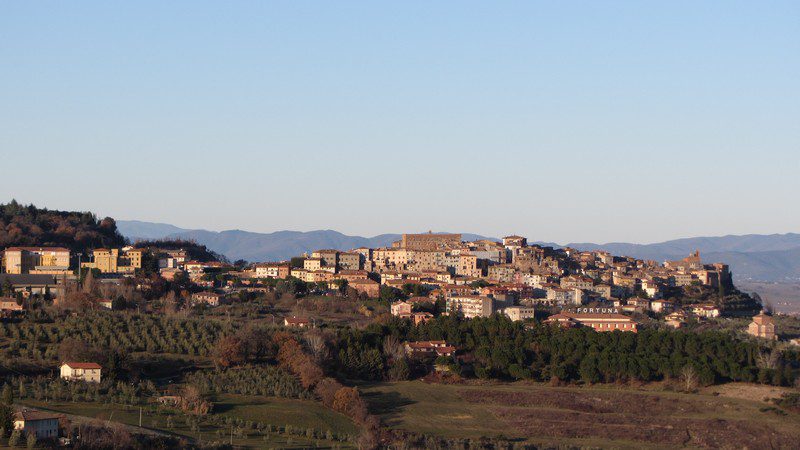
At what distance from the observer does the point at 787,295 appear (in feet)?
575

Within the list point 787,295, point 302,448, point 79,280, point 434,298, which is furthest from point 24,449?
point 787,295

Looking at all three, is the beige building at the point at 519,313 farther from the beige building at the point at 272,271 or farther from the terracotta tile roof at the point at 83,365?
the terracotta tile roof at the point at 83,365

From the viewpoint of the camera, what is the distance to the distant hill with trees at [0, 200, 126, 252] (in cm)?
9131

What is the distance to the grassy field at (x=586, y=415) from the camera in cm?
4659

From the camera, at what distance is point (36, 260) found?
273ft

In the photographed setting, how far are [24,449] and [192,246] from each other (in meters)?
78.3

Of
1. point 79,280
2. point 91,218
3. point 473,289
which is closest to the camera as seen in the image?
point 79,280

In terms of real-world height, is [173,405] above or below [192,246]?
below

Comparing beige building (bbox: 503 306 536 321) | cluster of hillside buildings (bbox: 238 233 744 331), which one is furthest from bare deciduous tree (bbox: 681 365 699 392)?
beige building (bbox: 503 306 536 321)

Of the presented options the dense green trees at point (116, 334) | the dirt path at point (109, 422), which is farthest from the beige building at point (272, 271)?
the dirt path at point (109, 422)

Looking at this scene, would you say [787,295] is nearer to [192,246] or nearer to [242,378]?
[192,246]

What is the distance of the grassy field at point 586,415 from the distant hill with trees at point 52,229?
47.4 m

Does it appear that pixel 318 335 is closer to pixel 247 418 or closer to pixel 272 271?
pixel 247 418

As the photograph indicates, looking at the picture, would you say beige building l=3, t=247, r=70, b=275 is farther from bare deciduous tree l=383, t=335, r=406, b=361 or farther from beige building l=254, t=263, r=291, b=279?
bare deciduous tree l=383, t=335, r=406, b=361
